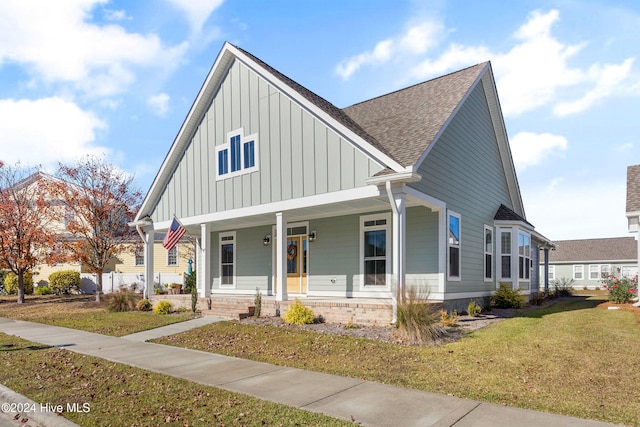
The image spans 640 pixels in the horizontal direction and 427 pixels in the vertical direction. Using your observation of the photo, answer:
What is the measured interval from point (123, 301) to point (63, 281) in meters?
14.0

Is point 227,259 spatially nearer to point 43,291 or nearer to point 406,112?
point 406,112

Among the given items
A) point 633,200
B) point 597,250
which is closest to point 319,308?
point 633,200

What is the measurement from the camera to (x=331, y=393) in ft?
20.3

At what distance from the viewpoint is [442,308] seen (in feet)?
41.9

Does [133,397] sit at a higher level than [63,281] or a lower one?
higher

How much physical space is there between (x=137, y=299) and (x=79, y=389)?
11.7 metres

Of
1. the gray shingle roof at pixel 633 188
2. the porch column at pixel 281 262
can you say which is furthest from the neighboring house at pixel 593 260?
the porch column at pixel 281 262

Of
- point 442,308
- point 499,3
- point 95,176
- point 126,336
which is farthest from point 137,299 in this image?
point 499,3

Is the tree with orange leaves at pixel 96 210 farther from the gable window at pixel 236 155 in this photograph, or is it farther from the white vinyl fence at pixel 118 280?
the gable window at pixel 236 155

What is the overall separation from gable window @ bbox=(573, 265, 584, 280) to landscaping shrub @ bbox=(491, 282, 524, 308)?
100ft

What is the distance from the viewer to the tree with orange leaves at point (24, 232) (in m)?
22.5

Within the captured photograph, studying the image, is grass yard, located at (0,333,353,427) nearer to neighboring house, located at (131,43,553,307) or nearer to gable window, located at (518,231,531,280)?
neighboring house, located at (131,43,553,307)

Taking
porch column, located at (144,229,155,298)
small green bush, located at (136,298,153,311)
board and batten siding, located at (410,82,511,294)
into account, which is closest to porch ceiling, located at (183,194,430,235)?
board and batten siding, located at (410,82,511,294)

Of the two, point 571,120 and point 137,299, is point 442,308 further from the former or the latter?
point 137,299
